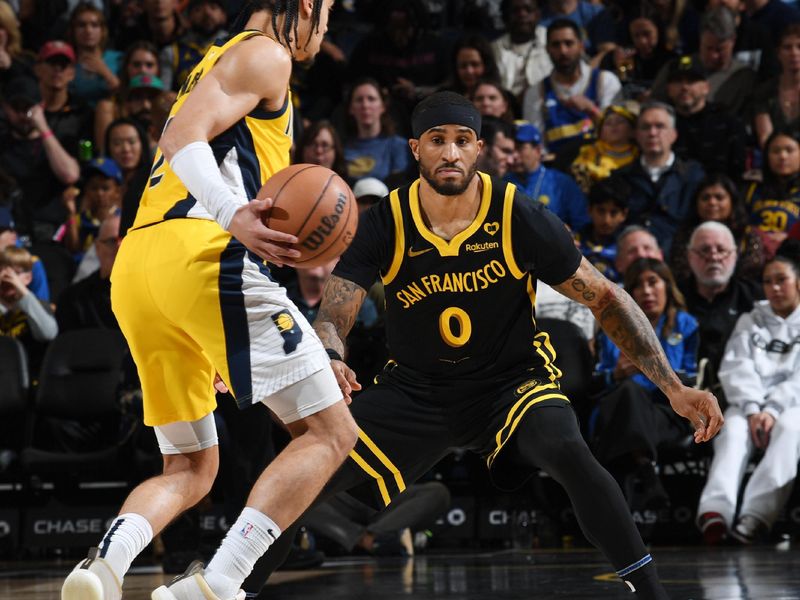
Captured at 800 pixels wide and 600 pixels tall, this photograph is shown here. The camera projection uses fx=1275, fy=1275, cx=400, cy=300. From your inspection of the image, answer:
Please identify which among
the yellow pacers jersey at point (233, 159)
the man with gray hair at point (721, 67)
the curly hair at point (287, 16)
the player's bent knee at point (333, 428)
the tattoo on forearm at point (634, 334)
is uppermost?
the man with gray hair at point (721, 67)

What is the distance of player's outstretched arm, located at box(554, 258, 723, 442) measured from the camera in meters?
4.43

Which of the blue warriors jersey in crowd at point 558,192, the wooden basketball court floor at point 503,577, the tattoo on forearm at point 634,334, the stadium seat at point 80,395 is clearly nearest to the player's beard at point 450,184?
the tattoo on forearm at point 634,334

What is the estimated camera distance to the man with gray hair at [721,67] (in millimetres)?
10266

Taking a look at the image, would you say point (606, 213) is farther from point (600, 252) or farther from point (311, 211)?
point (311, 211)

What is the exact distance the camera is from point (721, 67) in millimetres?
10492

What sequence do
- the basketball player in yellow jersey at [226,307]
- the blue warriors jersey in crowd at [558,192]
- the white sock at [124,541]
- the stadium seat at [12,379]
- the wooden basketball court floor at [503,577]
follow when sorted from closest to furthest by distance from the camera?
1. the basketball player in yellow jersey at [226,307]
2. the white sock at [124,541]
3. the wooden basketball court floor at [503,577]
4. the stadium seat at [12,379]
5. the blue warriors jersey in crowd at [558,192]

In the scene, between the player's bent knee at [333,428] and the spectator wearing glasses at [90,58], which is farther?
the spectator wearing glasses at [90,58]

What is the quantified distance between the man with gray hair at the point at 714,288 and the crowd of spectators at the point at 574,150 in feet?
0.04

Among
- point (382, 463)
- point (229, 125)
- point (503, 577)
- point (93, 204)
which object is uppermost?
point (229, 125)

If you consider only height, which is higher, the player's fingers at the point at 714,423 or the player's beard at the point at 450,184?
the player's beard at the point at 450,184

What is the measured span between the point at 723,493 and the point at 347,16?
6.65 meters

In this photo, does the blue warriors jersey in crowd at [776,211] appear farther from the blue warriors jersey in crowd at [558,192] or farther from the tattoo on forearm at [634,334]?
the tattoo on forearm at [634,334]

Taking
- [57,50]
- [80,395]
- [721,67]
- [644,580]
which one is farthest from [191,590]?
[721,67]

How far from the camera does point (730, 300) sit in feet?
27.7
